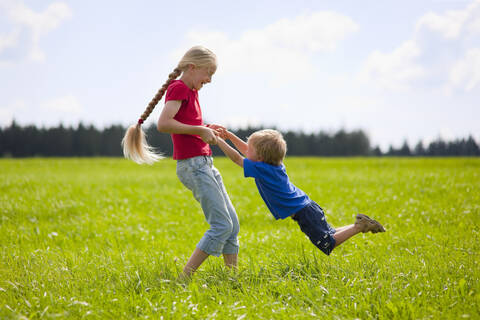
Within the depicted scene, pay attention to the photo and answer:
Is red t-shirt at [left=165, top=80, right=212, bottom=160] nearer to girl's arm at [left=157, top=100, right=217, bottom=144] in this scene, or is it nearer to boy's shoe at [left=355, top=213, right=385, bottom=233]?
girl's arm at [left=157, top=100, right=217, bottom=144]

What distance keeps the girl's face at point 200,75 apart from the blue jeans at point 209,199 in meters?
0.84

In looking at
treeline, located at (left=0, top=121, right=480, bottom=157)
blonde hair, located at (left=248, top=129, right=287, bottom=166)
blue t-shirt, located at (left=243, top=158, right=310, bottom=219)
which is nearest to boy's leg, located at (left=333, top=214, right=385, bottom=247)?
blue t-shirt, located at (left=243, top=158, right=310, bottom=219)

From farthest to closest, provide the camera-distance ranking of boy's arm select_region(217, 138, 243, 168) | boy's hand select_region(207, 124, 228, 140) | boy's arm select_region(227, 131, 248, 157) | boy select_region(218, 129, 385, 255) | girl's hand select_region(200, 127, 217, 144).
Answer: boy's arm select_region(227, 131, 248, 157) → boy's hand select_region(207, 124, 228, 140) → boy select_region(218, 129, 385, 255) → boy's arm select_region(217, 138, 243, 168) → girl's hand select_region(200, 127, 217, 144)

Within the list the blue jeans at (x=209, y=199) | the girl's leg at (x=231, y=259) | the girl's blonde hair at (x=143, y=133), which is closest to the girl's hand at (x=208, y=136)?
the blue jeans at (x=209, y=199)

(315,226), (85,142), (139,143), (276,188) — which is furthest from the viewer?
(85,142)

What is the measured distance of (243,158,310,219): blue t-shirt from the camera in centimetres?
425

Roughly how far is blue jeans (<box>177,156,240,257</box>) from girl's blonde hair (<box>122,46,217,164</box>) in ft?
1.81

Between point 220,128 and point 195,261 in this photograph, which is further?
point 220,128

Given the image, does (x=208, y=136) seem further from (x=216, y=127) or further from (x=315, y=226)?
(x=315, y=226)

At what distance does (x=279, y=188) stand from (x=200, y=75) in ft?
5.10

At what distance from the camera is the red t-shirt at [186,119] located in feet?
13.9

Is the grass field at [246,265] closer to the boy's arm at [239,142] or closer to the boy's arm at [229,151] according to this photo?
the boy's arm at [229,151]

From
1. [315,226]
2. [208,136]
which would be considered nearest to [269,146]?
[208,136]

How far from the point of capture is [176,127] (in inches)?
162
